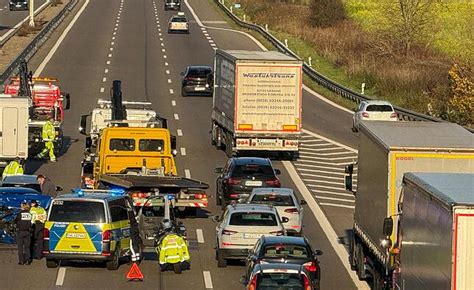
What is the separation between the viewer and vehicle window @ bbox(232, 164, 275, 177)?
36406mm

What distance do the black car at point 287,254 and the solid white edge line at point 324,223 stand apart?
9.69 ft

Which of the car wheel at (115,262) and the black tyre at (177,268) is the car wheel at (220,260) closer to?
the black tyre at (177,268)

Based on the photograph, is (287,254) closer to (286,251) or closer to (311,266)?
(286,251)

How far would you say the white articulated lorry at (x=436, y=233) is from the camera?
15.2 metres

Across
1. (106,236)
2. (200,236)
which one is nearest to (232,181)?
(200,236)

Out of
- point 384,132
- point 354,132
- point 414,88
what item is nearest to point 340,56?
point 414,88

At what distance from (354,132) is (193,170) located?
1245cm

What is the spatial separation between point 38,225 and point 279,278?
27.6 feet

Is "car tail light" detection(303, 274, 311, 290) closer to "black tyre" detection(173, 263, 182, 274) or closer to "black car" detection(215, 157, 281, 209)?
"black tyre" detection(173, 263, 182, 274)

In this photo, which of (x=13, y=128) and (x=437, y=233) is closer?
(x=437, y=233)

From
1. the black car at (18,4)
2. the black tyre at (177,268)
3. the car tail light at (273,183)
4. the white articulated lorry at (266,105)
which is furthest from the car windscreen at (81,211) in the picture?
the black car at (18,4)

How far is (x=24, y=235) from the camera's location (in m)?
28.6

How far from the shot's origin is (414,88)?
65.8m

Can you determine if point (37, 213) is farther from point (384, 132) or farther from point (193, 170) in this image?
point (193, 170)
